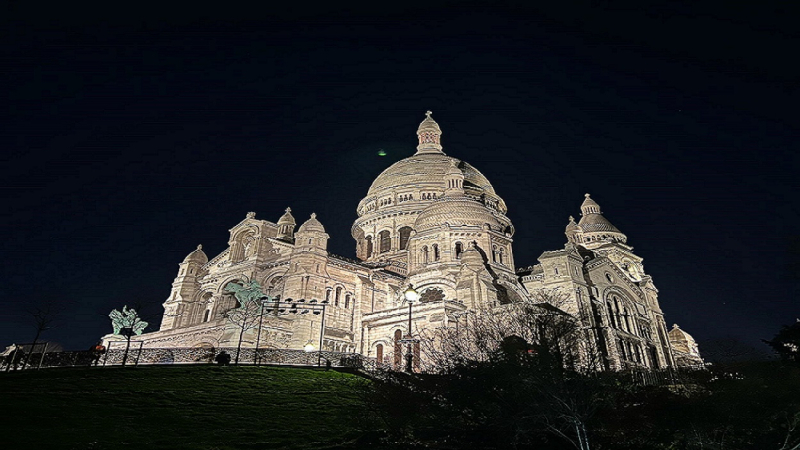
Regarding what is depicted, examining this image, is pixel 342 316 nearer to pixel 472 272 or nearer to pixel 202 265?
pixel 472 272

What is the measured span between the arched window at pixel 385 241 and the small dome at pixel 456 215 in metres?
10.1

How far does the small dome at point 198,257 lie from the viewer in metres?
52.8

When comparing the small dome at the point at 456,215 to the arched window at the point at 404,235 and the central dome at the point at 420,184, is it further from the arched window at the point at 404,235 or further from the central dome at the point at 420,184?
the central dome at the point at 420,184

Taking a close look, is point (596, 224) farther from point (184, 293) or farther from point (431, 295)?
point (184, 293)

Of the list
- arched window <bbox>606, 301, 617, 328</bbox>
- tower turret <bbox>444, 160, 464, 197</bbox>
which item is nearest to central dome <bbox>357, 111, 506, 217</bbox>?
tower turret <bbox>444, 160, 464, 197</bbox>

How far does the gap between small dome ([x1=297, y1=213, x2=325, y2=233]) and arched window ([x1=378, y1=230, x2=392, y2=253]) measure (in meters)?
16.4

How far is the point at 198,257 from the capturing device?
53250mm

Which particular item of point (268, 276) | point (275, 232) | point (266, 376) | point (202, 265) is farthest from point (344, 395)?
point (202, 265)

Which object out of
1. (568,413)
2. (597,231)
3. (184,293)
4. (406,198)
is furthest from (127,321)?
(597,231)

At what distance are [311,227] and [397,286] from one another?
10.7 metres

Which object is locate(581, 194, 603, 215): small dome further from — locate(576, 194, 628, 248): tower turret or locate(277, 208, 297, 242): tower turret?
locate(277, 208, 297, 242): tower turret

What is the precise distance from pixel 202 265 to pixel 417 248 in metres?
23.1

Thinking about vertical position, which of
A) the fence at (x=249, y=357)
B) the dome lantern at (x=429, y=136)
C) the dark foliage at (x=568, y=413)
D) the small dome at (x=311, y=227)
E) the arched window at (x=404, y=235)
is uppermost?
the dome lantern at (x=429, y=136)

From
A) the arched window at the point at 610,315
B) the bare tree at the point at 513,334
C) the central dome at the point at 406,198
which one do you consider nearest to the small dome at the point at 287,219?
the central dome at the point at 406,198
